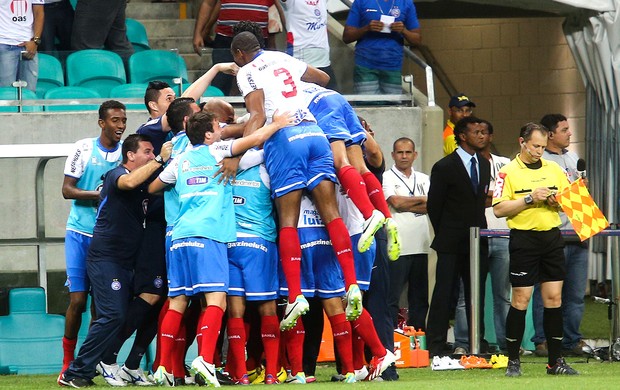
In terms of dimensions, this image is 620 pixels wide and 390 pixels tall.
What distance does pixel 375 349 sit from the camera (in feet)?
31.3

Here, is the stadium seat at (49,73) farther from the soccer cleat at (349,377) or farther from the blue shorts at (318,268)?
the soccer cleat at (349,377)

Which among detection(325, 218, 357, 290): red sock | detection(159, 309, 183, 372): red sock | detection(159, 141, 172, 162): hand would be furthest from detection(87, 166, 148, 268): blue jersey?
detection(325, 218, 357, 290): red sock

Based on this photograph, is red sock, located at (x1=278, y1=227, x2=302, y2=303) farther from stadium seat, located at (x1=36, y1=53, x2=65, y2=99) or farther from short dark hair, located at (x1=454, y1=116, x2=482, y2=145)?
stadium seat, located at (x1=36, y1=53, x2=65, y2=99)

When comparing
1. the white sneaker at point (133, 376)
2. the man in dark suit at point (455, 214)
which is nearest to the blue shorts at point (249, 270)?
the white sneaker at point (133, 376)

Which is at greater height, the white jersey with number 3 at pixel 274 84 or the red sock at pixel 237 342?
the white jersey with number 3 at pixel 274 84

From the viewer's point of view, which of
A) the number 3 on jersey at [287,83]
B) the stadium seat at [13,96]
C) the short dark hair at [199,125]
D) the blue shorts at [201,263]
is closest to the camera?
the blue shorts at [201,263]

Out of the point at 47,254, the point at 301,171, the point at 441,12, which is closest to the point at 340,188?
the point at 301,171

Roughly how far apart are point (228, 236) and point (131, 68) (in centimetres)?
487

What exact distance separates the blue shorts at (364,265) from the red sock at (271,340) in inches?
28.1

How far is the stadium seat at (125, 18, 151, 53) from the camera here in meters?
15.4

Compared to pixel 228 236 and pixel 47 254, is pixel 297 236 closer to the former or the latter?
pixel 228 236

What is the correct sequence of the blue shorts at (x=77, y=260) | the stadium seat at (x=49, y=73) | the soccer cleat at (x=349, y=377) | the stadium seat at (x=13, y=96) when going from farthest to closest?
the stadium seat at (x=49, y=73)
the stadium seat at (x=13, y=96)
the blue shorts at (x=77, y=260)
the soccer cleat at (x=349, y=377)

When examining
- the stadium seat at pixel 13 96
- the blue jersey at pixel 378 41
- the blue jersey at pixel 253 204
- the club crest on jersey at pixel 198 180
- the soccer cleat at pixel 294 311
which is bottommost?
the soccer cleat at pixel 294 311

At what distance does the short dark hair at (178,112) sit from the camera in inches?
388
